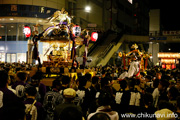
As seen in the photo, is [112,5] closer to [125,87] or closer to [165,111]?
[125,87]

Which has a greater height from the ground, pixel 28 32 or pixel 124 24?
pixel 124 24

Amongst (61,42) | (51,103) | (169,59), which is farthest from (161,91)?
(169,59)

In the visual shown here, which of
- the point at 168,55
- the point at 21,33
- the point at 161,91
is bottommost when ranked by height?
the point at 161,91

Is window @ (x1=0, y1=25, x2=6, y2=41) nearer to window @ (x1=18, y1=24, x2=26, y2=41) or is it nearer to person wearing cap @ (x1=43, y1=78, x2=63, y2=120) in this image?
window @ (x1=18, y1=24, x2=26, y2=41)

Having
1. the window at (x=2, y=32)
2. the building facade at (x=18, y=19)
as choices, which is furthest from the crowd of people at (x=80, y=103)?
the window at (x=2, y=32)

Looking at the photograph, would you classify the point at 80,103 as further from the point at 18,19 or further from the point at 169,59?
the point at 169,59

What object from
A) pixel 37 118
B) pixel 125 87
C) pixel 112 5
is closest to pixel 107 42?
pixel 112 5

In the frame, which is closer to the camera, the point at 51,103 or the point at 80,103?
the point at 51,103

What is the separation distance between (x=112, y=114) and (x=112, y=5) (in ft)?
126

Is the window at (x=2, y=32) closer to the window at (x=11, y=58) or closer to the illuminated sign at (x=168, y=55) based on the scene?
the window at (x=11, y=58)

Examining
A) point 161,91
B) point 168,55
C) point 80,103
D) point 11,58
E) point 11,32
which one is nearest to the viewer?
point 80,103

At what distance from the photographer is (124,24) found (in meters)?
49.5

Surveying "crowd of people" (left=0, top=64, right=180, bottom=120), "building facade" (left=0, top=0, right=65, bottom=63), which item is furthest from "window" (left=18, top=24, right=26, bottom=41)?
"crowd of people" (left=0, top=64, right=180, bottom=120)

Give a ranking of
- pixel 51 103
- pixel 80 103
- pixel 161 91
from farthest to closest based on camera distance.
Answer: pixel 161 91 → pixel 80 103 → pixel 51 103
